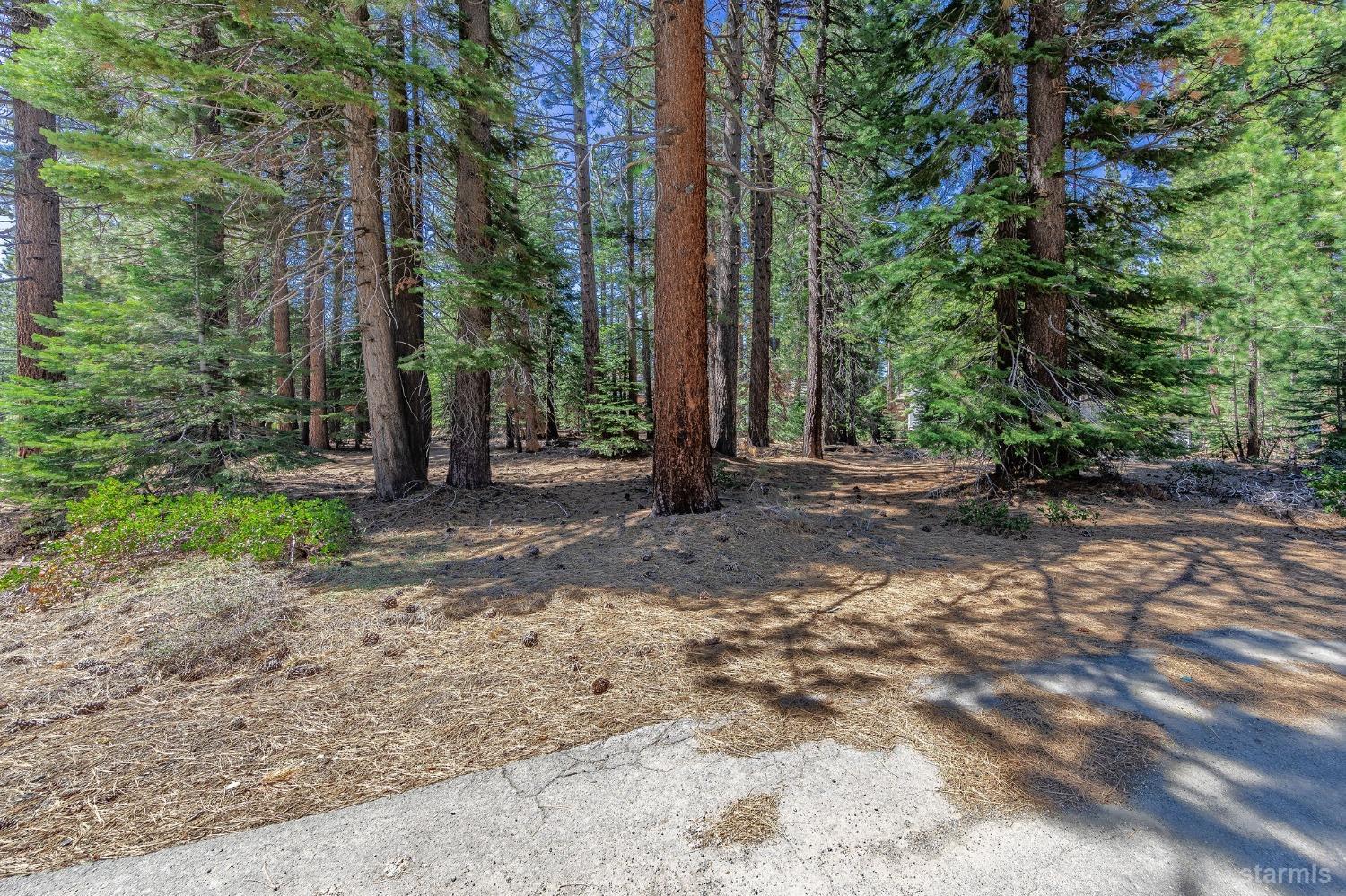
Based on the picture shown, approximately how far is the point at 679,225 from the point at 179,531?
5.56m

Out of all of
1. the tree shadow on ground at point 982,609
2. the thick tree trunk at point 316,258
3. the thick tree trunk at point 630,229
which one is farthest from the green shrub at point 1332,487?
the thick tree trunk at point 316,258

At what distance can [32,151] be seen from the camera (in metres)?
6.79

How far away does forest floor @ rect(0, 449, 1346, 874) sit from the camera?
201 cm

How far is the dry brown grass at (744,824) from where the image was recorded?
5.59 feet

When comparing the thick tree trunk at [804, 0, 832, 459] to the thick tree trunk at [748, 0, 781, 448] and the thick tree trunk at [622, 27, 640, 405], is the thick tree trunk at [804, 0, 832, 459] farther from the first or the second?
the thick tree trunk at [622, 27, 640, 405]

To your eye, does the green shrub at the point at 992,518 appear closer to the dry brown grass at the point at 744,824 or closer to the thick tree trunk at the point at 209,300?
the dry brown grass at the point at 744,824

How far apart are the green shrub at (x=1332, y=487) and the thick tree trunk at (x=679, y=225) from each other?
710cm

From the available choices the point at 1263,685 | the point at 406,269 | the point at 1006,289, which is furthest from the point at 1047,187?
the point at 406,269

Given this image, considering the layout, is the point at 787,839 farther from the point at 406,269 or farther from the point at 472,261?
the point at 406,269

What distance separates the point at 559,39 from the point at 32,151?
851cm

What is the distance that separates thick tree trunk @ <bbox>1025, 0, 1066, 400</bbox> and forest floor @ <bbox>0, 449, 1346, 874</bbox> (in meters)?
2.57

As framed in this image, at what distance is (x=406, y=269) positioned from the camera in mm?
7336

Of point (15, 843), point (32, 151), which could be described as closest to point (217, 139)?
point (32, 151)

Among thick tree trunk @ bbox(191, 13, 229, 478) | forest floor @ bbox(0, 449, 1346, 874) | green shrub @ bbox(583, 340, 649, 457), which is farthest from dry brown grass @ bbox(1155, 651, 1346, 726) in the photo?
green shrub @ bbox(583, 340, 649, 457)
